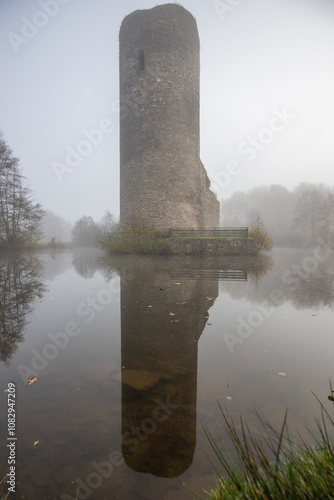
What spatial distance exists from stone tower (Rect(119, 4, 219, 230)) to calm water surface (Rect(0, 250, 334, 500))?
14095 mm

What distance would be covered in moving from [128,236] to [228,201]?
65600 millimetres

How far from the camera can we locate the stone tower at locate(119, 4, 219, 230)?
18.0 metres

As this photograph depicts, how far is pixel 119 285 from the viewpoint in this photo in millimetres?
6770

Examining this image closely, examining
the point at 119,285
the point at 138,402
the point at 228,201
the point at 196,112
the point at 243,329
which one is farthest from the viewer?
the point at 228,201

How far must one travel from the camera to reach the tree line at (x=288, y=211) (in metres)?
41.0

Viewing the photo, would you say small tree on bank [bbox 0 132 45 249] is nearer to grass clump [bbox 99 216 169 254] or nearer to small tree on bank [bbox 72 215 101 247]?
grass clump [bbox 99 216 169 254]

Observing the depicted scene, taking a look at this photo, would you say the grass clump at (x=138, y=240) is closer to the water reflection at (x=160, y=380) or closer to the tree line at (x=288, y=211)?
the water reflection at (x=160, y=380)

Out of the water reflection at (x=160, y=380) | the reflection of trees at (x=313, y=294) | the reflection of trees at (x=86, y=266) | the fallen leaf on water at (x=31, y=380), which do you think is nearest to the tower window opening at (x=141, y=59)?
the reflection of trees at (x=86, y=266)

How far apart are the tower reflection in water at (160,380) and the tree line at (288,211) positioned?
36.2 meters

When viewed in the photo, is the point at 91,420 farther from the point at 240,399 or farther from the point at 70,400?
the point at 240,399

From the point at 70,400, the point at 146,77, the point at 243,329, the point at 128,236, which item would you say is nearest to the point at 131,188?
the point at 128,236

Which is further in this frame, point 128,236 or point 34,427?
point 128,236

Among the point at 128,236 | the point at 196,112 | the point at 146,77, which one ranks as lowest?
the point at 128,236

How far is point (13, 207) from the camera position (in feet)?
73.0
